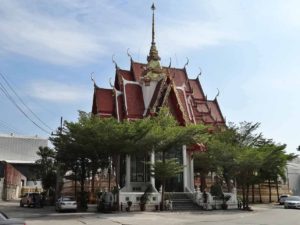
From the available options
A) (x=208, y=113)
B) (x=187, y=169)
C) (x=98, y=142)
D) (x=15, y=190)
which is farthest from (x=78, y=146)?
(x=15, y=190)

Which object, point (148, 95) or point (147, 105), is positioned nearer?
point (147, 105)

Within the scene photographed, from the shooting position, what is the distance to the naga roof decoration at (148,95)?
→ 38375mm

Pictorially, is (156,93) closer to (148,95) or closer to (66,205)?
(148,95)

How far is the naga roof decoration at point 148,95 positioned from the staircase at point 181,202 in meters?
6.53

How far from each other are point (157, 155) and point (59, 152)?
27.6ft

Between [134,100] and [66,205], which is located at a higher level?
[134,100]

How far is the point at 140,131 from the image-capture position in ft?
97.6

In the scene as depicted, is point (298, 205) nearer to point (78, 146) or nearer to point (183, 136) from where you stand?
point (183, 136)

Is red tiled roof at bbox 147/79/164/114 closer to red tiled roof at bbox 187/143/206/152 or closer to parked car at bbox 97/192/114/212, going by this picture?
red tiled roof at bbox 187/143/206/152

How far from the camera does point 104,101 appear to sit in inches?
1613

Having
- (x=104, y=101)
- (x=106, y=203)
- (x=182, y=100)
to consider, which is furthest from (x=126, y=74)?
(x=106, y=203)

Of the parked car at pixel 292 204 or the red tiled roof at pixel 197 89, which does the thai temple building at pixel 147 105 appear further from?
the parked car at pixel 292 204

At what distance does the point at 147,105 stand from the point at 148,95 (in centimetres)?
120

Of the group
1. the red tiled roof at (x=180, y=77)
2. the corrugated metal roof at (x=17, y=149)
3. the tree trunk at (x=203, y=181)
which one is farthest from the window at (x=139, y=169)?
the corrugated metal roof at (x=17, y=149)
